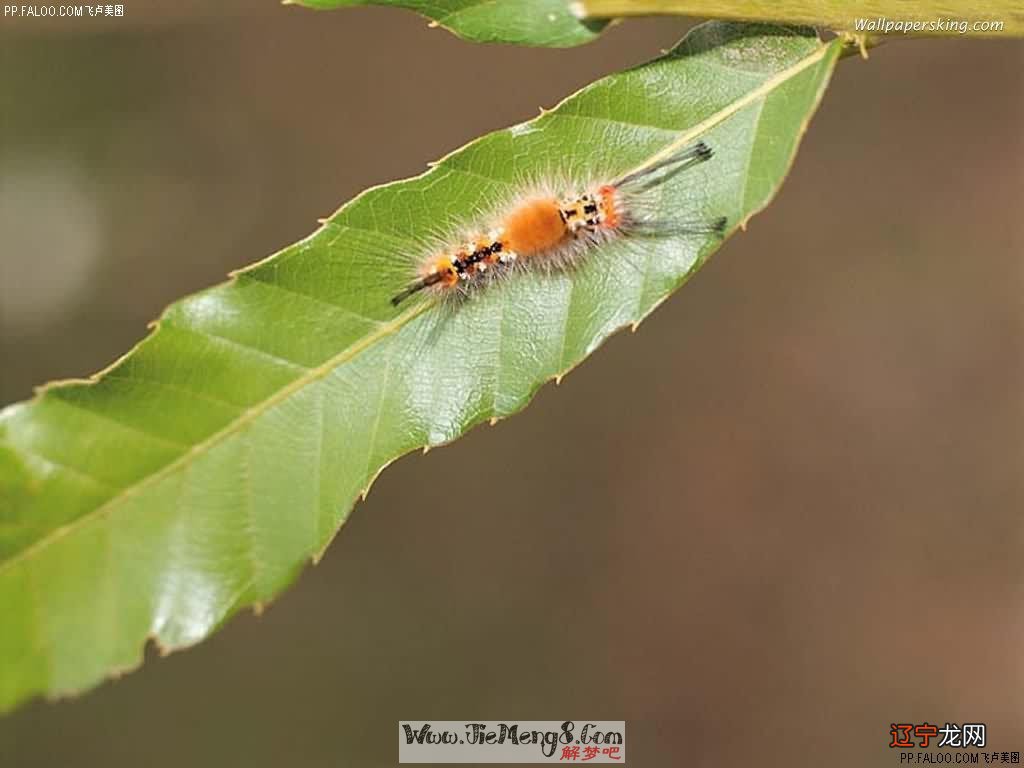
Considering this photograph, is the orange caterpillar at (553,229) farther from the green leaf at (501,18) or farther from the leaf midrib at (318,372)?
the green leaf at (501,18)

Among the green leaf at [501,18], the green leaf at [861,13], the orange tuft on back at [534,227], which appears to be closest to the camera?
the green leaf at [861,13]

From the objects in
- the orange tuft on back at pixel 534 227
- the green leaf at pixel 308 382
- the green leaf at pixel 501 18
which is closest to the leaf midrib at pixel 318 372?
the green leaf at pixel 308 382

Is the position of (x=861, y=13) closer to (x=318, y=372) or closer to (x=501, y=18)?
(x=501, y=18)

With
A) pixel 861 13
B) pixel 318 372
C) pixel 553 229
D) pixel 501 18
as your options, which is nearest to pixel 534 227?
pixel 553 229

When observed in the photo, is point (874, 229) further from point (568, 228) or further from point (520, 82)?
point (568, 228)

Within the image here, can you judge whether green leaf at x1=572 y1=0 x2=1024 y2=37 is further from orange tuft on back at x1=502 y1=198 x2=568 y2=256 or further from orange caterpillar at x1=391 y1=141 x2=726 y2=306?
orange tuft on back at x1=502 y1=198 x2=568 y2=256

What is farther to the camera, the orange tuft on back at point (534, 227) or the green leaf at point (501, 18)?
the orange tuft on back at point (534, 227)
